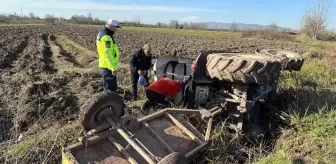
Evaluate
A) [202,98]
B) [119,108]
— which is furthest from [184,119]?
[119,108]

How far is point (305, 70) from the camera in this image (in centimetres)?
947

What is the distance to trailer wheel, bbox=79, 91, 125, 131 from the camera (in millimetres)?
4055

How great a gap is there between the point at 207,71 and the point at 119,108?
1.55m

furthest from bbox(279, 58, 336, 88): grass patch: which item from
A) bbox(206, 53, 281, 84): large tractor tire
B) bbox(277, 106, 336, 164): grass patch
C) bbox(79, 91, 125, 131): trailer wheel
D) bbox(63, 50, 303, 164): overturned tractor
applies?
bbox(79, 91, 125, 131): trailer wheel

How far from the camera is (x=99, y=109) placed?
4145 mm

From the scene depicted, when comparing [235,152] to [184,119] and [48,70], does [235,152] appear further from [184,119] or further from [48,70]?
[48,70]

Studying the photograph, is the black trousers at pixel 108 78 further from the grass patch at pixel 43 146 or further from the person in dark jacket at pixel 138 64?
the grass patch at pixel 43 146

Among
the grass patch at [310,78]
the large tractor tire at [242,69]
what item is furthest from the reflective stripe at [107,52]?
the grass patch at [310,78]

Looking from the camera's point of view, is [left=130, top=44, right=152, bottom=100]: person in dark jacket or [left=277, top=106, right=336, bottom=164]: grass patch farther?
[left=130, top=44, right=152, bottom=100]: person in dark jacket

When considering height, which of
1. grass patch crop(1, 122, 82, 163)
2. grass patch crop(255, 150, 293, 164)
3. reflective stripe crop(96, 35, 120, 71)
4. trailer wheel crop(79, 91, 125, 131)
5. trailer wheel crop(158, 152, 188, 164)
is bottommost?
grass patch crop(1, 122, 82, 163)

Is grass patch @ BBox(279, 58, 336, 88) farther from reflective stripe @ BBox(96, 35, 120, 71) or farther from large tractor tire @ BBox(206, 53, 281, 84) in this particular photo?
reflective stripe @ BBox(96, 35, 120, 71)

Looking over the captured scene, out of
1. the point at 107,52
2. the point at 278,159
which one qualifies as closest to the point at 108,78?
the point at 107,52

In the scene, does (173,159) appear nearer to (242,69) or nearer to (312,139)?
(242,69)

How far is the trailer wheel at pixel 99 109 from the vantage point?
13.3 ft
